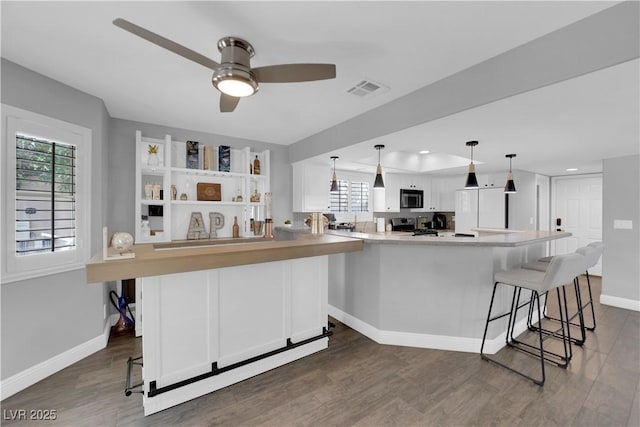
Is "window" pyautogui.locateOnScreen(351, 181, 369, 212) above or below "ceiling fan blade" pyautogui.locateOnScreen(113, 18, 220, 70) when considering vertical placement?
below

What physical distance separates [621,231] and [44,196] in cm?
694

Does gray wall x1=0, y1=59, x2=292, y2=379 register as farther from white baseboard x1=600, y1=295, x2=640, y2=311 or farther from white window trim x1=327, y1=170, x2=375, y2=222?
white baseboard x1=600, y1=295, x2=640, y2=311

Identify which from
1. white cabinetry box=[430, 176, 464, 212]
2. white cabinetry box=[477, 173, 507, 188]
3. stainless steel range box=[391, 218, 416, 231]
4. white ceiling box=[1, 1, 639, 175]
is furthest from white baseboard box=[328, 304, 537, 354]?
white cabinetry box=[430, 176, 464, 212]

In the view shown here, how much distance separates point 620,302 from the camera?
3.90 m

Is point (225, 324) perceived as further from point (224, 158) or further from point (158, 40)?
point (224, 158)

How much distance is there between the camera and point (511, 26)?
1.64m

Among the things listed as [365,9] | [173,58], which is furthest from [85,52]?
[365,9]

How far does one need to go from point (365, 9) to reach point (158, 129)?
3139 millimetres

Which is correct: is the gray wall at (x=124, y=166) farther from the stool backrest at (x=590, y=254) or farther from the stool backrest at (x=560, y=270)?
the stool backrest at (x=590, y=254)

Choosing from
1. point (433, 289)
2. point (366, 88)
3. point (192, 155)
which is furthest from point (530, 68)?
point (192, 155)

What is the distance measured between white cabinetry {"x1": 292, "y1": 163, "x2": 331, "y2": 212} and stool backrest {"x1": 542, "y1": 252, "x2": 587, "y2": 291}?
3.20m

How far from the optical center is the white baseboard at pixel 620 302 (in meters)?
3.79

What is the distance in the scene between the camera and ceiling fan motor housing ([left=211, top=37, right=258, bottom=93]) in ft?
5.35

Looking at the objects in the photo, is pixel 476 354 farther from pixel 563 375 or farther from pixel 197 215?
pixel 197 215
